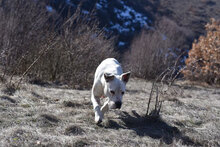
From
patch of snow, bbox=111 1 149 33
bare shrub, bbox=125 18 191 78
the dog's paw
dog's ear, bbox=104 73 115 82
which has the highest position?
patch of snow, bbox=111 1 149 33

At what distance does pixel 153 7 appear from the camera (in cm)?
3825

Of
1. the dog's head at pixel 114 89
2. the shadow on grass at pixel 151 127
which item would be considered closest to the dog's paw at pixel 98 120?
the shadow on grass at pixel 151 127

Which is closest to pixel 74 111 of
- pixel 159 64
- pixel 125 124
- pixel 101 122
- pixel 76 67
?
pixel 101 122

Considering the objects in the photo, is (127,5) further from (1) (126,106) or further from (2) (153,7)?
(1) (126,106)

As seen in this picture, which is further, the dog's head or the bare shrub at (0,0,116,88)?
the bare shrub at (0,0,116,88)

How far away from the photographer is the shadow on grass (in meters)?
3.93

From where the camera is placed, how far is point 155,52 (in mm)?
16719

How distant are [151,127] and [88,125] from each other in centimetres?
116

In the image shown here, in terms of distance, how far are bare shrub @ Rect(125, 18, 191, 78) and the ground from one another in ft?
34.7

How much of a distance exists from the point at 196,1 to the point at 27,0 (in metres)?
36.2

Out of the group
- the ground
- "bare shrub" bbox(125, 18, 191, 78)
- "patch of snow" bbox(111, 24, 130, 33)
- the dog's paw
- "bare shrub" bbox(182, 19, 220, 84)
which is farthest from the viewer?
"patch of snow" bbox(111, 24, 130, 33)

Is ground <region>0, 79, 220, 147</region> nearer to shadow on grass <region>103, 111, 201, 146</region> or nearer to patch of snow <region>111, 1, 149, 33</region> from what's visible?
shadow on grass <region>103, 111, 201, 146</region>

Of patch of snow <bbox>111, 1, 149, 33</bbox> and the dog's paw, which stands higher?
patch of snow <bbox>111, 1, 149, 33</bbox>

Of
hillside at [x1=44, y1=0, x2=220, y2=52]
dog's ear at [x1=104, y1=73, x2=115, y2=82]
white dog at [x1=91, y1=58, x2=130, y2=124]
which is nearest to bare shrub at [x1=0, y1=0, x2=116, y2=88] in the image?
white dog at [x1=91, y1=58, x2=130, y2=124]
